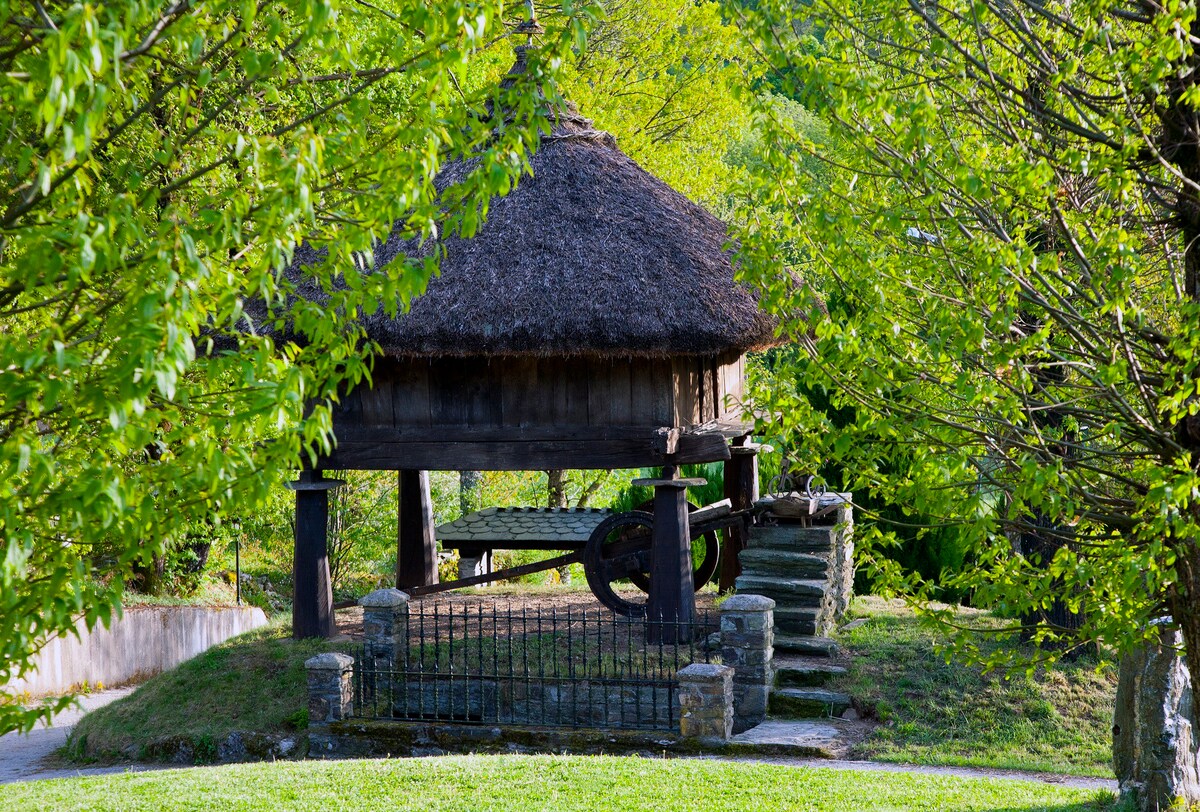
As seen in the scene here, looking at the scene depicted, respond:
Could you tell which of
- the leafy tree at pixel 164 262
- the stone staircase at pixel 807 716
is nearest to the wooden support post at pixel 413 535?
the stone staircase at pixel 807 716

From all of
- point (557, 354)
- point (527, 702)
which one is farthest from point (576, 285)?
point (527, 702)

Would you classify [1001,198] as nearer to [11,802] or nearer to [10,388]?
[10,388]

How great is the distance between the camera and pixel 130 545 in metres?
3.46

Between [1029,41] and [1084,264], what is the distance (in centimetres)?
124

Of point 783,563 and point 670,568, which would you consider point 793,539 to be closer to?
point 783,563

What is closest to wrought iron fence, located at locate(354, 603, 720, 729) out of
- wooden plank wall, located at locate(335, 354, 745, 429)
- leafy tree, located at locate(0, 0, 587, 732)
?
wooden plank wall, located at locate(335, 354, 745, 429)

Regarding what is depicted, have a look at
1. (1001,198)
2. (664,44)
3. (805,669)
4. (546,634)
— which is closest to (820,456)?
(1001,198)

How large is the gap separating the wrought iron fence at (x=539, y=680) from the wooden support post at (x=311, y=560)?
4.03 feet

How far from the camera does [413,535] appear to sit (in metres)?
15.6

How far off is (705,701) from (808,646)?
6.37 feet

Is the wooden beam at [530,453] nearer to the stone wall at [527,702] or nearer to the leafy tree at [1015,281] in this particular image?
→ the stone wall at [527,702]

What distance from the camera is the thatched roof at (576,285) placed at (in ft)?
36.2

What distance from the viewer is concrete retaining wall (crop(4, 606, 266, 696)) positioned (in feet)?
48.2

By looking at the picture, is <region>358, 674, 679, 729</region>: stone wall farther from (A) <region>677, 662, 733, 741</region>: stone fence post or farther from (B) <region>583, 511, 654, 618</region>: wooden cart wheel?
(B) <region>583, 511, 654, 618</region>: wooden cart wheel
